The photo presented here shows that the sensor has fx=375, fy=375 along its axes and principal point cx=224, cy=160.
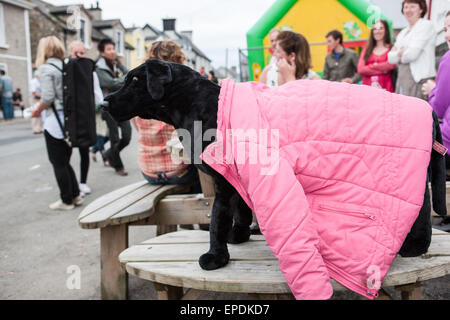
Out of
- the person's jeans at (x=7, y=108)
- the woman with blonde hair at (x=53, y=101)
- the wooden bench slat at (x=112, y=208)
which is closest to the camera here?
the wooden bench slat at (x=112, y=208)

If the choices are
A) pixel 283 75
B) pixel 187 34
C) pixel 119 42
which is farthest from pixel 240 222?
pixel 187 34

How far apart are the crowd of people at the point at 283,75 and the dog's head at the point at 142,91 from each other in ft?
3.33

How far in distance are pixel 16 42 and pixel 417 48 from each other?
73.1 feet

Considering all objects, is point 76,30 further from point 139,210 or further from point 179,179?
point 139,210

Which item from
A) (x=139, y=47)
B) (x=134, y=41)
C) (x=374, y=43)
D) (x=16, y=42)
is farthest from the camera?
(x=139, y=47)

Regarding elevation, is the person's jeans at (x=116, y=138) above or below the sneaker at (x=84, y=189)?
above

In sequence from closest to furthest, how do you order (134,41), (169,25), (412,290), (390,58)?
1. (412,290)
2. (390,58)
3. (134,41)
4. (169,25)

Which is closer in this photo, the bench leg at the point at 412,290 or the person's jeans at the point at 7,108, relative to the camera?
the bench leg at the point at 412,290

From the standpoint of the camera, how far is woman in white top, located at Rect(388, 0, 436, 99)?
3697 mm

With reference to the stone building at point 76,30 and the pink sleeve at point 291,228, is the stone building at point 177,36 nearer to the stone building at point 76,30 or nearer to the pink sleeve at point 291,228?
the stone building at point 76,30

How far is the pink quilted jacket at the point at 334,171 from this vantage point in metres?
1.39

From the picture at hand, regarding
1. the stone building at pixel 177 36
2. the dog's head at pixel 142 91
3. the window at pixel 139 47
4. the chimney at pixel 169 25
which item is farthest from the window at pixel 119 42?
the dog's head at pixel 142 91

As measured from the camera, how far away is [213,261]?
1.66 meters

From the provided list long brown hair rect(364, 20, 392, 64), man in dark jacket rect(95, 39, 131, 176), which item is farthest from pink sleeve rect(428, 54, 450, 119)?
man in dark jacket rect(95, 39, 131, 176)
